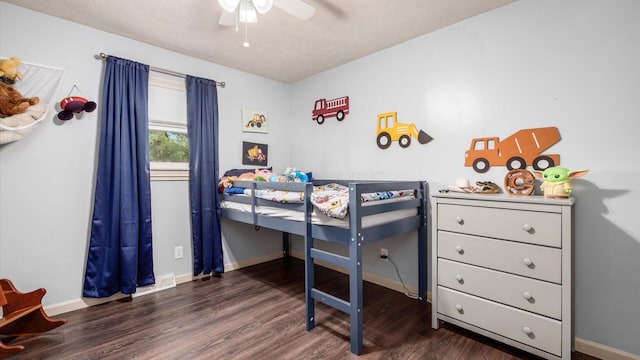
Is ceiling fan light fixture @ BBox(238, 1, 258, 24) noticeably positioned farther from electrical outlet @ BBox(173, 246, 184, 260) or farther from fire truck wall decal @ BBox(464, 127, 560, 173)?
electrical outlet @ BBox(173, 246, 184, 260)

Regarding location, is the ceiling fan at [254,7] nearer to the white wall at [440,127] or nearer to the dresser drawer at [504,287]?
the white wall at [440,127]

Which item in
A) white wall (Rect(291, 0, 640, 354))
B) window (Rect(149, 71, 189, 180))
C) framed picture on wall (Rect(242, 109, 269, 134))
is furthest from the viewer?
framed picture on wall (Rect(242, 109, 269, 134))

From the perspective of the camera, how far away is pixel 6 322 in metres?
1.71

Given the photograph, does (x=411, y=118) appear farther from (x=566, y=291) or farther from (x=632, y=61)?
(x=566, y=291)

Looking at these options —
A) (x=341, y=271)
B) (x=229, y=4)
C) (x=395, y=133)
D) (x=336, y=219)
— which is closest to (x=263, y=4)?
(x=229, y=4)

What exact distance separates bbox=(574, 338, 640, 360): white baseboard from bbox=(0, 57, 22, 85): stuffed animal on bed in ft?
13.2

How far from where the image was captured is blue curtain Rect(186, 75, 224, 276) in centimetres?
278

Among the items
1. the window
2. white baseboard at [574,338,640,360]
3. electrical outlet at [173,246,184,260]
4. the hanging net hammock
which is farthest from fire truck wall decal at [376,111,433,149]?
the hanging net hammock

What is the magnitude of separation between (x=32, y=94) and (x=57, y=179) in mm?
633

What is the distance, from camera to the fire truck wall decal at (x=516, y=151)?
5.89 ft

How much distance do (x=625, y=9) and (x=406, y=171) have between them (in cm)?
162

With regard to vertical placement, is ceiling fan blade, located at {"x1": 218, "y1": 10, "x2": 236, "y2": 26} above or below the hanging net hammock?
above

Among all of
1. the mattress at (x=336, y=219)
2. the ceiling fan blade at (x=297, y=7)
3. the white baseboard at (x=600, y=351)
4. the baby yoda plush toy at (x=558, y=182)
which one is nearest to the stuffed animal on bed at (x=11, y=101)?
the mattress at (x=336, y=219)

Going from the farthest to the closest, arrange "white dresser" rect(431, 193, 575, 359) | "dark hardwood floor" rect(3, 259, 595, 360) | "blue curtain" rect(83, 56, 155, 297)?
"blue curtain" rect(83, 56, 155, 297)
"dark hardwood floor" rect(3, 259, 595, 360)
"white dresser" rect(431, 193, 575, 359)
